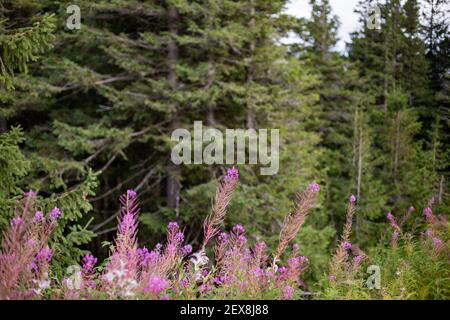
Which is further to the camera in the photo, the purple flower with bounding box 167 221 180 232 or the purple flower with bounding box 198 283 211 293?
the purple flower with bounding box 167 221 180 232

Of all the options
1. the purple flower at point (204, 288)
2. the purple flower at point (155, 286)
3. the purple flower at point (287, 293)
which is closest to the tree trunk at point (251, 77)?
the purple flower at point (204, 288)

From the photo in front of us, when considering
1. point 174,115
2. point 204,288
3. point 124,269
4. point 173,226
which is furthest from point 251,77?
point 124,269

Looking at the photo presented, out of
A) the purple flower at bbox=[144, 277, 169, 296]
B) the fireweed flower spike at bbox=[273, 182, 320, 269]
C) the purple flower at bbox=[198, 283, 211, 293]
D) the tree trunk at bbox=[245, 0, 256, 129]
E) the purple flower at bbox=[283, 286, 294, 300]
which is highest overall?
the tree trunk at bbox=[245, 0, 256, 129]

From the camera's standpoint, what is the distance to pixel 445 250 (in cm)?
346

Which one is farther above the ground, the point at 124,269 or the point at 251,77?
the point at 251,77

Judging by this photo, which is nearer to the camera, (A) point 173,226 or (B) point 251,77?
(A) point 173,226

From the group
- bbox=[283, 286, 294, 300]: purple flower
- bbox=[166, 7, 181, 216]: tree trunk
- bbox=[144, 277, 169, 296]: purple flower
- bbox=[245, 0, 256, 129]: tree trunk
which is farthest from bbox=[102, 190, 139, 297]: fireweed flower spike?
bbox=[245, 0, 256, 129]: tree trunk

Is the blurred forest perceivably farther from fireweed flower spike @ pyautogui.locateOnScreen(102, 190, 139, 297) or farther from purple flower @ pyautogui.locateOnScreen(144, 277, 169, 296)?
purple flower @ pyautogui.locateOnScreen(144, 277, 169, 296)

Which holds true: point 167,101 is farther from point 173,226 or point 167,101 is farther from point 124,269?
point 124,269

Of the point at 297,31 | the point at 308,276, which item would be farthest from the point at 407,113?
the point at 308,276

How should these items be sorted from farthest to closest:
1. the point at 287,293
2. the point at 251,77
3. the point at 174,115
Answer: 1. the point at 251,77
2. the point at 174,115
3. the point at 287,293

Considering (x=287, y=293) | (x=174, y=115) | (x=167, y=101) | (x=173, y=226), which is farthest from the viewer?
(x=174, y=115)
